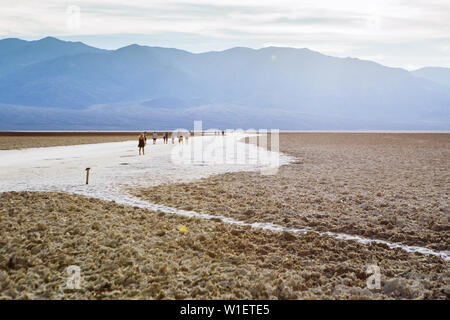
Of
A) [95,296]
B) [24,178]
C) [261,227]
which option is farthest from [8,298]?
→ [24,178]

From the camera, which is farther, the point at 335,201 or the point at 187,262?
the point at 335,201

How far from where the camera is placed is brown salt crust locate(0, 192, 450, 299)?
6.15m

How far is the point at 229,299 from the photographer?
591cm

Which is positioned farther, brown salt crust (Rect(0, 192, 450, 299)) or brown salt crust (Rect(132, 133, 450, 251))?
brown salt crust (Rect(132, 133, 450, 251))

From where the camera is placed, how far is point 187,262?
7316 mm

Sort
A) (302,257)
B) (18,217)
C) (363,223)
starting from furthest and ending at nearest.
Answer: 1. (363,223)
2. (18,217)
3. (302,257)

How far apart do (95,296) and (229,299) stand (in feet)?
6.47

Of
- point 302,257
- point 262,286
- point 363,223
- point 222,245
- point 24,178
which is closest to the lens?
point 262,286

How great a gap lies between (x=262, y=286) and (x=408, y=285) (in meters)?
2.31

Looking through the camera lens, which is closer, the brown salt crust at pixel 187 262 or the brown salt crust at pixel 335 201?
the brown salt crust at pixel 187 262

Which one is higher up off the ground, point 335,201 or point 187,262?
point 335,201

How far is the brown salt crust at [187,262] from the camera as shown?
20.2 feet

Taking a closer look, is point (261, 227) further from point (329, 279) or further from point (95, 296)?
point (95, 296)

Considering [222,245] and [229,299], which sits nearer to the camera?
[229,299]
